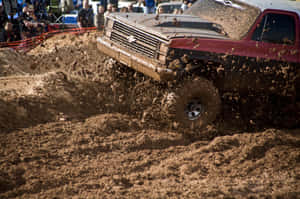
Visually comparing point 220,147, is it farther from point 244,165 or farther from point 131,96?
point 131,96

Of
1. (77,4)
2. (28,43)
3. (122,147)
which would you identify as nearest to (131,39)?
(122,147)

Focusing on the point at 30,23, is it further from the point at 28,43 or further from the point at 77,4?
the point at 77,4

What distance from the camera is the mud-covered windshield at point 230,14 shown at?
15.0 feet

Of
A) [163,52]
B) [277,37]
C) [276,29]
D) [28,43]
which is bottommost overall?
[28,43]

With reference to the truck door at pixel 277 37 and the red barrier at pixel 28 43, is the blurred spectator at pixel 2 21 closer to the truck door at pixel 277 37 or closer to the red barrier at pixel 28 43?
the red barrier at pixel 28 43

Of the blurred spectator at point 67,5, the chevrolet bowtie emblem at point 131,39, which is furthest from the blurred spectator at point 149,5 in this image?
the chevrolet bowtie emblem at point 131,39

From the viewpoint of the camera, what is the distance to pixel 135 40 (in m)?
4.47

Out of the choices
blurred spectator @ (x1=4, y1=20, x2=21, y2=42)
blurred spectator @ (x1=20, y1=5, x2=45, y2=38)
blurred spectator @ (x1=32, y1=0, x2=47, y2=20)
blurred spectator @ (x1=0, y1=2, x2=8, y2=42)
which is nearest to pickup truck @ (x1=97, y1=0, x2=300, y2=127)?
blurred spectator @ (x1=4, y1=20, x2=21, y2=42)

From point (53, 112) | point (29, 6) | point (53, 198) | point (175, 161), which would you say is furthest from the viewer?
point (29, 6)

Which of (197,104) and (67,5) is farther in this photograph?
(67,5)

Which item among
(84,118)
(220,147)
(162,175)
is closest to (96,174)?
(162,175)

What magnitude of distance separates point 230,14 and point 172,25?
3.60 ft

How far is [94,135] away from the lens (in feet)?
13.5

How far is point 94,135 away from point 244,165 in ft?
7.38
